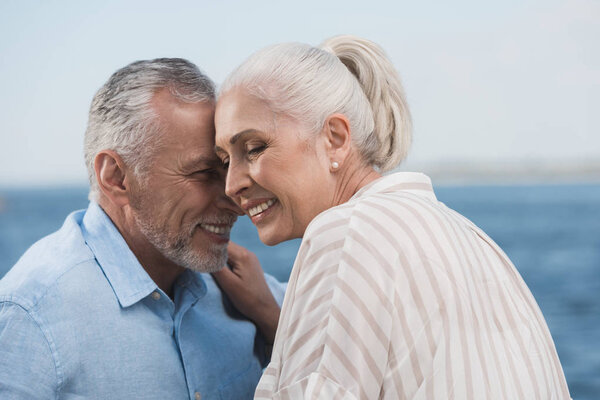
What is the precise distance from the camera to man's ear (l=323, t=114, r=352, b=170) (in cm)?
229

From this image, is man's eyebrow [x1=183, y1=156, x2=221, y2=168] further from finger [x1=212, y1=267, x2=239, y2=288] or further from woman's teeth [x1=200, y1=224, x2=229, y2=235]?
finger [x1=212, y1=267, x2=239, y2=288]

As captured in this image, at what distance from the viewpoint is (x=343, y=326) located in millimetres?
1791

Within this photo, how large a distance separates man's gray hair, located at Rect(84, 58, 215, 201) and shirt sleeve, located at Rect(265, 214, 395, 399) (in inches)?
40.6

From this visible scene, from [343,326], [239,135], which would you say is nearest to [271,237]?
[239,135]

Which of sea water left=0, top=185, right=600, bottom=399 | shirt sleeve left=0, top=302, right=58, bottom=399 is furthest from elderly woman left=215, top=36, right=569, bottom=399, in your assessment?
sea water left=0, top=185, right=600, bottom=399

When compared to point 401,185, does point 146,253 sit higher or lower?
lower

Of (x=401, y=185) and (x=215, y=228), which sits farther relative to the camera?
(x=215, y=228)

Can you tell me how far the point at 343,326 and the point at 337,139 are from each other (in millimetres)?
695

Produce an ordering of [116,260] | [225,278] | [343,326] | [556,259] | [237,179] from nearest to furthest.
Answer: [343,326]
[237,179]
[116,260]
[225,278]
[556,259]

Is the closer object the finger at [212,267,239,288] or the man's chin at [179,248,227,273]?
the man's chin at [179,248,227,273]

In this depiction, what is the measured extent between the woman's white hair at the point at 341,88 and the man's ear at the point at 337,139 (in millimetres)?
26

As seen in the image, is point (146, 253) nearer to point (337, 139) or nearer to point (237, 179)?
point (237, 179)

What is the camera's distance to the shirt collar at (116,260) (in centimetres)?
256

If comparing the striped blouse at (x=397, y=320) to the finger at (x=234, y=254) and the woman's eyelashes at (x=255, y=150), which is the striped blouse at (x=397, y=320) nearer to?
the woman's eyelashes at (x=255, y=150)
